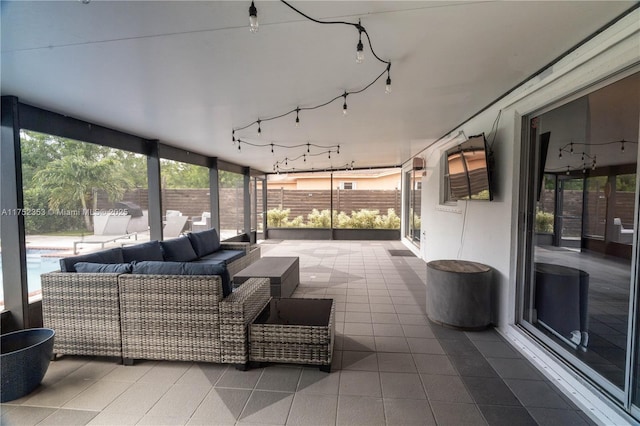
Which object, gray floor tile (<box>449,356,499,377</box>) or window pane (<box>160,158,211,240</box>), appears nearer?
gray floor tile (<box>449,356,499,377</box>)

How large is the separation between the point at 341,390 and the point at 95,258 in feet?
8.69

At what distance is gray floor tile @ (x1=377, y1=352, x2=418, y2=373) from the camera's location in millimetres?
2344

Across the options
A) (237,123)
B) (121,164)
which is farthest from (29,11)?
(121,164)

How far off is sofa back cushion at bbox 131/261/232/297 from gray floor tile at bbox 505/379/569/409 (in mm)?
2273

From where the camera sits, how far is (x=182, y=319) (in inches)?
92.0

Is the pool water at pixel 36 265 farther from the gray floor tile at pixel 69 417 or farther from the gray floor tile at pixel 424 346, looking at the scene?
the gray floor tile at pixel 424 346

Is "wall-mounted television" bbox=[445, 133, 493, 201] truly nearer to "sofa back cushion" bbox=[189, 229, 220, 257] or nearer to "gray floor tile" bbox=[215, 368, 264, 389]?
"gray floor tile" bbox=[215, 368, 264, 389]

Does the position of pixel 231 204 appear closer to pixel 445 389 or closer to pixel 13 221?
pixel 13 221

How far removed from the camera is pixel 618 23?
170 centimetres

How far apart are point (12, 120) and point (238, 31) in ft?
8.35

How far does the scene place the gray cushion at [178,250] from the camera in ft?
13.7

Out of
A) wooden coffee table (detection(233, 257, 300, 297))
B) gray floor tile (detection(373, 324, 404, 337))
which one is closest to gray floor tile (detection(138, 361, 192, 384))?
wooden coffee table (detection(233, 257, 300, 297))

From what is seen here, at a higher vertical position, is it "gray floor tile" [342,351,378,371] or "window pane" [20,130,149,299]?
"window pane" [20,130,149,299]

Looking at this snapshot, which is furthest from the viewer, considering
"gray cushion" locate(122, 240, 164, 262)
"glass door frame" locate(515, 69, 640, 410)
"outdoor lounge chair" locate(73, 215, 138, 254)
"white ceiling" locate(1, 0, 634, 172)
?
"outdoor lounge chair" locate(73, 215, 138, 254)
